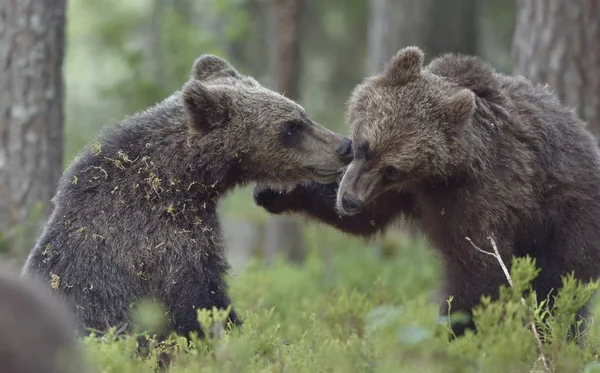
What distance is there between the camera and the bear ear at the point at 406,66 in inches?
293

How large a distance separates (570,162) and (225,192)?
9.53ft

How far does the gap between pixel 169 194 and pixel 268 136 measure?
3.52 ft

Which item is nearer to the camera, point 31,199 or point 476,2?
point 31,199

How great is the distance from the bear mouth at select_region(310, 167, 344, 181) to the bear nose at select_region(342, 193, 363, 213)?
0.49 metres

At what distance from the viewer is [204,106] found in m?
7.20

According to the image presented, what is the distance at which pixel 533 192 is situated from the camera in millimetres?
7414

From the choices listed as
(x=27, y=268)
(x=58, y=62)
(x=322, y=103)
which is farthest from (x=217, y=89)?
(x=322, y=103)

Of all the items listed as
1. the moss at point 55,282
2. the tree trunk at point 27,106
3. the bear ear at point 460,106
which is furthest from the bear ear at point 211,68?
the tree trunk at point 27,106

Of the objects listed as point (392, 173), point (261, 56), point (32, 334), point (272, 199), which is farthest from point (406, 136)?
point (261, 56)

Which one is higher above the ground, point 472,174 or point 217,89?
point 217,89

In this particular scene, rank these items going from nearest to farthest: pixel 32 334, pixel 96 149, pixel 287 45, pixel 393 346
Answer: pixel 32 334 → pixel 393 346 → pixel 96 149 → pixel 287 45

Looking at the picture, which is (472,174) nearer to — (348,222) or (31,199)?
(348,222)

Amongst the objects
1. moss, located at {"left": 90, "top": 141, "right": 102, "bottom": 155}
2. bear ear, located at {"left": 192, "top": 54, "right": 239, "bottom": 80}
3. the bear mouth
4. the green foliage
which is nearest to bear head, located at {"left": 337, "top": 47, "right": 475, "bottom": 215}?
the bear mouth

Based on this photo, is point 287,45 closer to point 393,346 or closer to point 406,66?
point 406,66
